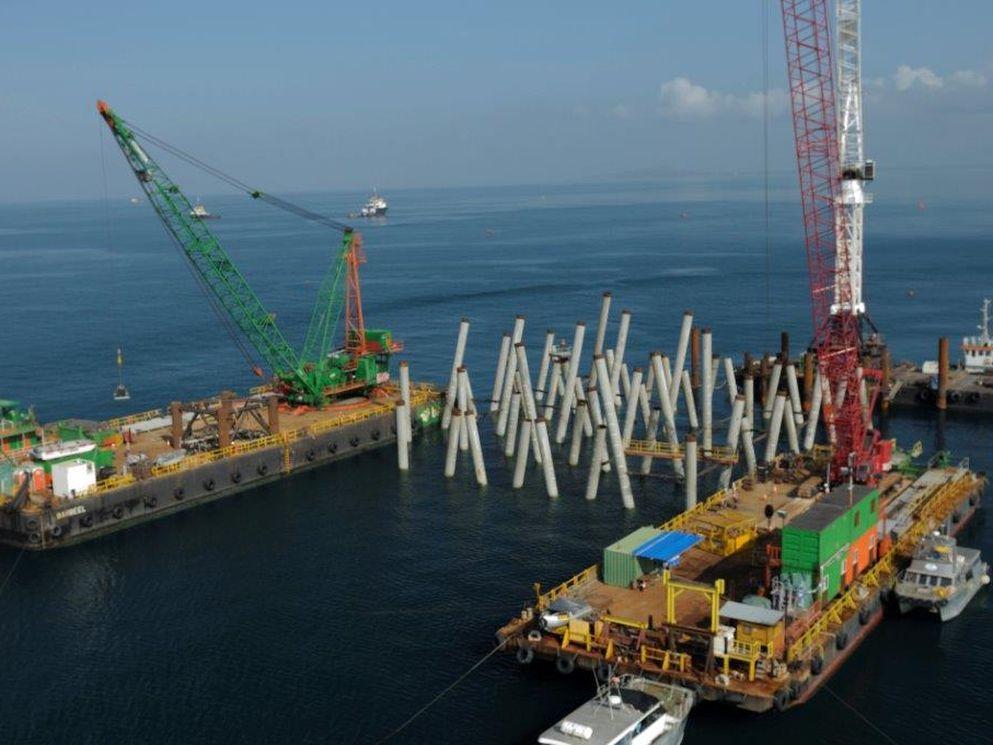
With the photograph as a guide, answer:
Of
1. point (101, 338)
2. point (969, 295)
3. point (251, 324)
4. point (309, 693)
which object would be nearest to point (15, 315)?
point (101, 338)

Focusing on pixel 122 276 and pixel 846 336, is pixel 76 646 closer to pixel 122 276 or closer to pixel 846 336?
pixel 846 336

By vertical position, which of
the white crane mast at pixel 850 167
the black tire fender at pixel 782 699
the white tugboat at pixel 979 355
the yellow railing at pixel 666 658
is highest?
the white crane mast at pixel 850 167

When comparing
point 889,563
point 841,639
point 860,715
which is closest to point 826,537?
point 841,639

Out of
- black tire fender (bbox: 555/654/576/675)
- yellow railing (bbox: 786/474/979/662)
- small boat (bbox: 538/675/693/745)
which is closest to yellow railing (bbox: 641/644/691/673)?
small boat (bbox: 538/675/693/745)

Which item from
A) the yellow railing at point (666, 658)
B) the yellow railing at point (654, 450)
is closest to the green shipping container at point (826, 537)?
the yellow railing at point (666, 658)

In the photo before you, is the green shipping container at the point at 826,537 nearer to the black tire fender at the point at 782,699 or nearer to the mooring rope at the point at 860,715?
the mooring rope at the point at 860,715

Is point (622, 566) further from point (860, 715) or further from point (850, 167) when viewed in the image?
point (850, 167)
